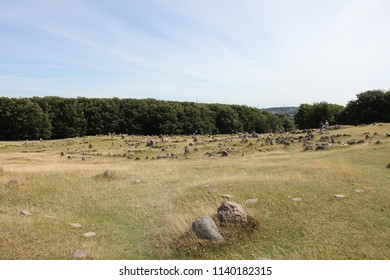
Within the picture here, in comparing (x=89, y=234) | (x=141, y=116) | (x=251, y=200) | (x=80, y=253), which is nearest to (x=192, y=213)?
(x=251, y=200)

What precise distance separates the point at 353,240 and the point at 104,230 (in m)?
8.78

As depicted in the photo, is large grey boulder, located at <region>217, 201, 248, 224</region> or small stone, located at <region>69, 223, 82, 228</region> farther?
small stone, located at <region>69, 223, 82, 228</region>

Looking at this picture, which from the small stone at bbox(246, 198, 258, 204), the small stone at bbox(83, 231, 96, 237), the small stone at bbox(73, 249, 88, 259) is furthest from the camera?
the small stone at bbox(246, 198, 258, 204)

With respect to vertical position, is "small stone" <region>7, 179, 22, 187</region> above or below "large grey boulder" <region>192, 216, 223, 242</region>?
below

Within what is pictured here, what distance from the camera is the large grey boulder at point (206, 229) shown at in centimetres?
1064

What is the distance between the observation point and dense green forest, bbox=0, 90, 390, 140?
82.3m

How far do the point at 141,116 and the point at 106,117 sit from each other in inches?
408

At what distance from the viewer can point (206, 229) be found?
10766 mm

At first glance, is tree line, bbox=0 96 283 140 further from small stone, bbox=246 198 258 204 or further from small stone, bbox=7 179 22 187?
small stone, bbox=246 198 258 204

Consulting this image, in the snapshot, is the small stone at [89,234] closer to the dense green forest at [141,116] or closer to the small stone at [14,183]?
the small stone at [14,183]

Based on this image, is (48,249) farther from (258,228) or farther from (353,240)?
(353,240)

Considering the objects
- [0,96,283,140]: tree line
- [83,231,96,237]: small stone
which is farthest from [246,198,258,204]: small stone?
[0,96,283,140]: tree line

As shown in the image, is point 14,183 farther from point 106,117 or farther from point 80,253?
point 106,117

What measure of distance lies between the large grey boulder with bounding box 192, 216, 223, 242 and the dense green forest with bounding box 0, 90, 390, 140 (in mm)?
79474
